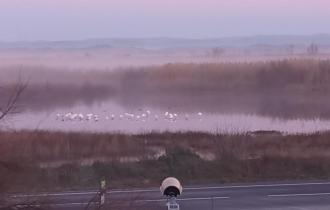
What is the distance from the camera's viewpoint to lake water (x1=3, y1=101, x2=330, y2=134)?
103 ft

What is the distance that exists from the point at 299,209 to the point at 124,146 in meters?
9.01

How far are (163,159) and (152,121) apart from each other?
15.1 meters

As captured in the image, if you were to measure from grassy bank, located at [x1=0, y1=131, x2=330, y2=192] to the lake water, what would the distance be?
3.79 meters

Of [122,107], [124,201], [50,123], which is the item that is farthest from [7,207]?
[122,107]

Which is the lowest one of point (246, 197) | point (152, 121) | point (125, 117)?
point (246, 197)

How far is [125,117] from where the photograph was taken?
125ft

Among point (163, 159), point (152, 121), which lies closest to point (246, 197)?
point (163, 159)

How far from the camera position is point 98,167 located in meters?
20.6

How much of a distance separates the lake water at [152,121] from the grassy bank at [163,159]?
12.4 ft

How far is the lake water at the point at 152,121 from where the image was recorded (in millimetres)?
31422

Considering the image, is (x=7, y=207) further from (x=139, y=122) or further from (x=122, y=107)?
(x=122, y=107)

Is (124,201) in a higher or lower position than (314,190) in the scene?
higher

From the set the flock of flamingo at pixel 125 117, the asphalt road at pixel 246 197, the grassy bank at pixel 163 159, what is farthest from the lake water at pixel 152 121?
the asphalt road at pixel 246 197

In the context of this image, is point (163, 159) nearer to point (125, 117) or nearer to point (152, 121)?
point (152, 121)
